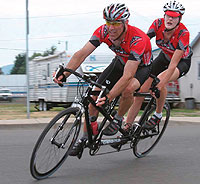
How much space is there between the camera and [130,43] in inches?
207

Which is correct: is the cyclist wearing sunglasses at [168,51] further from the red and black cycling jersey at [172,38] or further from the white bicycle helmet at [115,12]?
the white bicycle helmet at [115,12]

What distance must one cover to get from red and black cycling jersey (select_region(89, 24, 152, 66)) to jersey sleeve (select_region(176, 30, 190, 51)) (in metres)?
0.48

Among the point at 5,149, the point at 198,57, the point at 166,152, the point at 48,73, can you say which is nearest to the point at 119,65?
the point at 166,152

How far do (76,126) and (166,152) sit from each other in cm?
240

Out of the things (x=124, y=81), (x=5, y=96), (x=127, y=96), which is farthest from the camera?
(x=5, y=96)

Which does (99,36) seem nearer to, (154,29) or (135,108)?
(154,29)

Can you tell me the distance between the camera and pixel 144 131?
634 cm

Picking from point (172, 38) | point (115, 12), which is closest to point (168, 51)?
point (172, 38)

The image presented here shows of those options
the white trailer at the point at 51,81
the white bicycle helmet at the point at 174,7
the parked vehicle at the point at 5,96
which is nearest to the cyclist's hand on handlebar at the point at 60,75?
the white bicycle helmet at the point at 174,7

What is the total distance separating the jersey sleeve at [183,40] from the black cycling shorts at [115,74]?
1.86 feet

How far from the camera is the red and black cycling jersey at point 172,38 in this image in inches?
229

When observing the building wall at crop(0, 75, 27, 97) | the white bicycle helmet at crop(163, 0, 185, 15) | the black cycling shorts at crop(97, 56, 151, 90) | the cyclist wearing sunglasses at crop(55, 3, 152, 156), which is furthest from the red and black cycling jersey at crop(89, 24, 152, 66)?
the building wall at crop(0, 75, 27, 97)

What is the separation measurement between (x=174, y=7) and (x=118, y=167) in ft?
7.56

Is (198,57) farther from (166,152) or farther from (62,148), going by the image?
(62,148)
